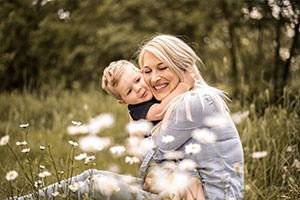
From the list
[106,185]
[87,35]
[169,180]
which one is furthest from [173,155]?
[87,35]

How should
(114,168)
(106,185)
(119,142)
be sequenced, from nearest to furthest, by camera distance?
(106,185) → (114,168) → (119,142)

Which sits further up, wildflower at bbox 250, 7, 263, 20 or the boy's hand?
wildflower at bbox 250, 7, 263, 20

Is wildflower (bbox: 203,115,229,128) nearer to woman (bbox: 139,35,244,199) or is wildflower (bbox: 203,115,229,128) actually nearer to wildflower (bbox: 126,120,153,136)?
woman (bbox: 139,35,244,199)

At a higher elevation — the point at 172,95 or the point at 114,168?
the point at 172,95

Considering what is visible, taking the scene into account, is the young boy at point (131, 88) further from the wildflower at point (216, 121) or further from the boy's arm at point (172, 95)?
the wildflower at point (216, 121)

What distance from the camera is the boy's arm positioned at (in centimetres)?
188

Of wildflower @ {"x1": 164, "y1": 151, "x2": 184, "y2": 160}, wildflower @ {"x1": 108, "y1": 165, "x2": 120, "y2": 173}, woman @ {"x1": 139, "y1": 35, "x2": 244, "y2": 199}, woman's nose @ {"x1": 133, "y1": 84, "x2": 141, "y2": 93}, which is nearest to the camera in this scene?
wildflower @ {"x1": 164, "y1": 151, "x2": 184, "y2": 160}

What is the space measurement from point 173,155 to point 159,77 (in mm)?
489

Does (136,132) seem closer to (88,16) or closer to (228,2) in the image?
(228,2)

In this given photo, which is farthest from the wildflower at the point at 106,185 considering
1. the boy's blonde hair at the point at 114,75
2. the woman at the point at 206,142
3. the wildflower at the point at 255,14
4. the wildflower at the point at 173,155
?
the wildflower at the point at 255,14

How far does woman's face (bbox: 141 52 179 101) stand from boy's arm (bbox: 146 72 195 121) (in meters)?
0.04

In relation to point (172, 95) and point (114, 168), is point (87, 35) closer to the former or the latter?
point (114, 168)

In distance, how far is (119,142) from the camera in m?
3.62

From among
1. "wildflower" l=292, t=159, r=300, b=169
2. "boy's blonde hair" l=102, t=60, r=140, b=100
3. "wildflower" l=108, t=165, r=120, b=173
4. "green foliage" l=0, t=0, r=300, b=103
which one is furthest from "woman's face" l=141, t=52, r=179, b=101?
"green foliage" l=0, t=0, r=300, b=103
